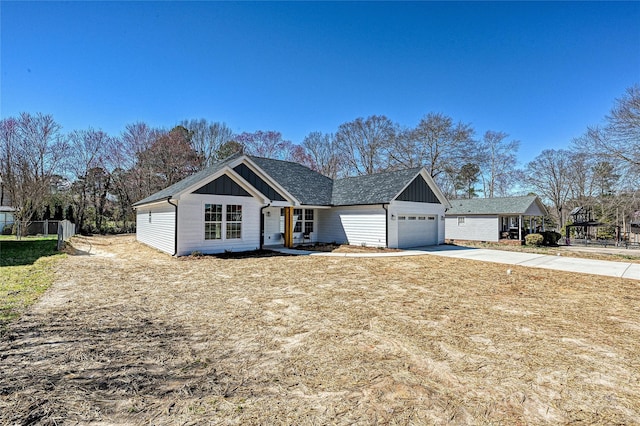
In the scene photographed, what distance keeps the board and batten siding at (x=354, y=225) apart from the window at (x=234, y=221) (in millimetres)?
6334

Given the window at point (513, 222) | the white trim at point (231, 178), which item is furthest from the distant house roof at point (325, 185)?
the window at point (513, 222)

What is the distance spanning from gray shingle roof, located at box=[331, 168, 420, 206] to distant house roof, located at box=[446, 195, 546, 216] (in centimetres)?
1114

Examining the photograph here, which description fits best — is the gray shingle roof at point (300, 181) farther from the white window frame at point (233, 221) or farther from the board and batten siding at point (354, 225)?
the white window frame at point (233, 221)

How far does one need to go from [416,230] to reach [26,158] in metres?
30.1

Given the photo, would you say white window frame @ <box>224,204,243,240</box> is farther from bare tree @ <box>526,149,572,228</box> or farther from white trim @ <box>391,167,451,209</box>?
bare tree @ <box>526,149,572,228</box>

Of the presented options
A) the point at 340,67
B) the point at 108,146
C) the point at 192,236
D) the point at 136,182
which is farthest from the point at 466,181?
the point at 108,146

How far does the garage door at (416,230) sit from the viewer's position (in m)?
17.2

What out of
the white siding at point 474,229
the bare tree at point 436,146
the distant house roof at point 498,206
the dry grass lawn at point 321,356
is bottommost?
the dry grass lawn at point 321,356

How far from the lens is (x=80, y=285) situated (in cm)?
766

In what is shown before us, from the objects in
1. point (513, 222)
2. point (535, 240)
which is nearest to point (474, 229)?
point (535, 240)

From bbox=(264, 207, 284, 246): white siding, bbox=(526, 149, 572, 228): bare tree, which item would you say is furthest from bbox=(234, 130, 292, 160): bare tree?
bbox=(526, 149, 572, 228): bare tree

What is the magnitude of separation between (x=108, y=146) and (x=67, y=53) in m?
20.3

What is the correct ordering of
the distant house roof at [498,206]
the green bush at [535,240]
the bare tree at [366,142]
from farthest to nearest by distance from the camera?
1. the bare tree at [366,142]
2. the distant house roof at [498,206]
3. the green bush at [535,240]

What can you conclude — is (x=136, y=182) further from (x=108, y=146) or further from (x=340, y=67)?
(x=340, y=67)
